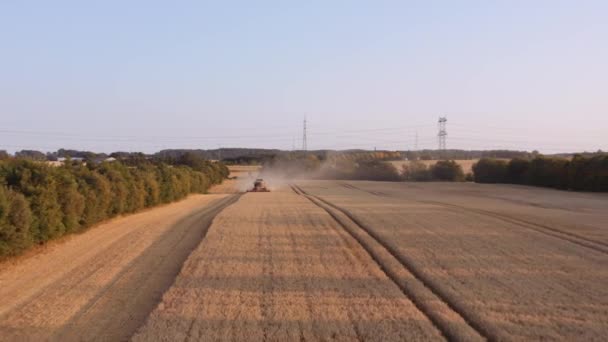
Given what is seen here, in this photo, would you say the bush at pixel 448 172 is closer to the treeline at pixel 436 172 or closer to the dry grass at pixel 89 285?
the treeline at pixel 436 172

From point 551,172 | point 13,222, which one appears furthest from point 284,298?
point 551,172

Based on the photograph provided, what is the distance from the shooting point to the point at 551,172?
240 feet

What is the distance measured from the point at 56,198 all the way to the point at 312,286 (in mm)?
10761

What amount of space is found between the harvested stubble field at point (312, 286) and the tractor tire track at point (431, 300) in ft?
0.10

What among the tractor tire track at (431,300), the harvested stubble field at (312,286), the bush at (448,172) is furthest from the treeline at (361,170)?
the tractor tire track at (431,300)

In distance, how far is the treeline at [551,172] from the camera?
64.5 meters

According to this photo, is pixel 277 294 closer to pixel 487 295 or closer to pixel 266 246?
pixel 487 295

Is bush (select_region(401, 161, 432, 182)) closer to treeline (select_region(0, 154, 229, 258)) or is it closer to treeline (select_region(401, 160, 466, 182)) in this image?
Answer: treeline (select_region(401, 160, 466, 182))

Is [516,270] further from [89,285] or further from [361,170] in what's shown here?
[361,170]

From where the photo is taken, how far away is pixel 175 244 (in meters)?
20.7

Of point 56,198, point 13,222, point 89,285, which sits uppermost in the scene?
point 56,198

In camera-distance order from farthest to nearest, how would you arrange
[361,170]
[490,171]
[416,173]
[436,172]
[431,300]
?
[361,170] → [416,173] → [436,172] → [490,171] → [431,300]

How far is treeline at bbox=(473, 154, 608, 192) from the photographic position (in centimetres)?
6450

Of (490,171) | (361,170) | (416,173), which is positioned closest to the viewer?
(490,171)
